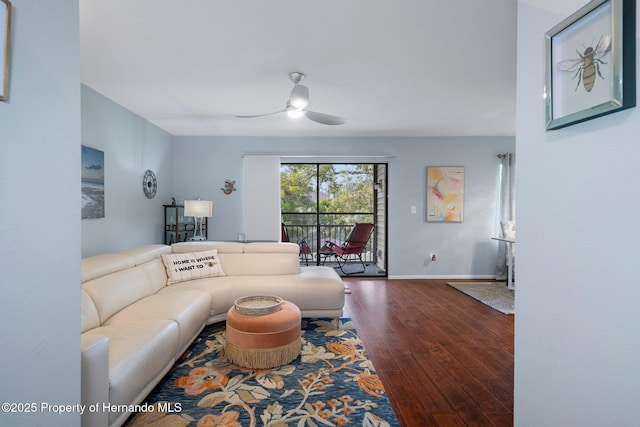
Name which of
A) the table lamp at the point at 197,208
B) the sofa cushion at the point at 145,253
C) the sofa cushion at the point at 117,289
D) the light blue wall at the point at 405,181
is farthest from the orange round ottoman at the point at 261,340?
the light blue wall at the point at 405,181

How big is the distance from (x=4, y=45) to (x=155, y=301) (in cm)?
222

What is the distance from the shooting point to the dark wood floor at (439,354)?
1.87 m

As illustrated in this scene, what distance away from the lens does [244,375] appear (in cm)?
218

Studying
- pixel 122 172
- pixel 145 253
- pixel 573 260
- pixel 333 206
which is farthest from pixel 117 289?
pixel 333 206

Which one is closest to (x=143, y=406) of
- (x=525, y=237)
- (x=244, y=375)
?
(x=244, y=375)

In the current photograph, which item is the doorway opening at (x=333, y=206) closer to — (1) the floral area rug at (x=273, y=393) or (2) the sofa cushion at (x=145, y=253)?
(2) the sofa cushion at (x=145, y=253)

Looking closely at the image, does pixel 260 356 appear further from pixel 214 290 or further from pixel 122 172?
pixel 122 172

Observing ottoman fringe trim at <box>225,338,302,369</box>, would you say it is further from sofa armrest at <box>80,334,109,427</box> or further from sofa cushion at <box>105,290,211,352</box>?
sofa armrest at <box>80,334,109,427</box>

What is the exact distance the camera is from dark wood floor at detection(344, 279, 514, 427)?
73.5 inches

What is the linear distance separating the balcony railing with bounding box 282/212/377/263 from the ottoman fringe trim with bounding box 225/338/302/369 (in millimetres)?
3671

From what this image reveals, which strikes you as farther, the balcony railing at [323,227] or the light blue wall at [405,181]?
the balcony railing at [323,227]

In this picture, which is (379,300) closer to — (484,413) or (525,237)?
(484,413)

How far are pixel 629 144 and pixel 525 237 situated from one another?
41 centimetres

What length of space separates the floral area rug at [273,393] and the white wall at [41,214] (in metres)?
0.93
